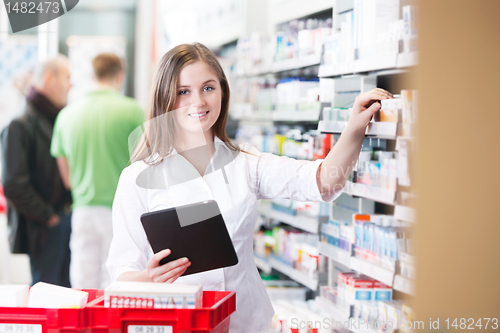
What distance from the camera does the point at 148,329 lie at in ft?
4.20

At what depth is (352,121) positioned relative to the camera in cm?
175

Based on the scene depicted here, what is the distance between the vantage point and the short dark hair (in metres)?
3.60

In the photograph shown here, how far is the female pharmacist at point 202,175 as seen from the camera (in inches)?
67.5

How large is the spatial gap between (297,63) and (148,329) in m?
2.11

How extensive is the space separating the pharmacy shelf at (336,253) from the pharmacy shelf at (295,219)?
0.23 metres

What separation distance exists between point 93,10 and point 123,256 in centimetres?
681

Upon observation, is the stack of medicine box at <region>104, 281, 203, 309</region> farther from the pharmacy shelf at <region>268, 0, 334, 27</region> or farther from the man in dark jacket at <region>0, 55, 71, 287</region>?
the man in dark jacket at <region>0, 55, 71, 287</region>

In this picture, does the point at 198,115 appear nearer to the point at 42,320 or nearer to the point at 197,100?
the point at 197,100

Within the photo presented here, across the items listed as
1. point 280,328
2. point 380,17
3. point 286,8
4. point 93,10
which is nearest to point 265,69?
point 286,8

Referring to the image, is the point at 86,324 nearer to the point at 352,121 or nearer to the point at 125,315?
the point at 125,315

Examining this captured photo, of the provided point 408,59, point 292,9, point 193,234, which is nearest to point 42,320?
point 193,234

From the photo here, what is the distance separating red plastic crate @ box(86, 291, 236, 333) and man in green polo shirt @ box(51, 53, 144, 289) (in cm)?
231

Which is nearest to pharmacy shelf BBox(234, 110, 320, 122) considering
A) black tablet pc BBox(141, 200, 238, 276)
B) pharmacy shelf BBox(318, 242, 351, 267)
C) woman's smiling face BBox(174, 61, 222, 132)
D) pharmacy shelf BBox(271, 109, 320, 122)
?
pharmacy shelf BBox(271, 109, 320, 122)

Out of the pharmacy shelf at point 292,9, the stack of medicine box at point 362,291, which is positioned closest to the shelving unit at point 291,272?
the stack of medicine box at point 362,291
